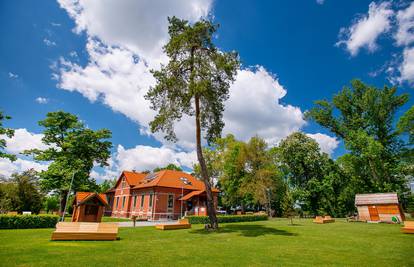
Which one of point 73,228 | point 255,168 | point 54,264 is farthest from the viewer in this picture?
point 255,168

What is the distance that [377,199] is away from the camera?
28156 mm

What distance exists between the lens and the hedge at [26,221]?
57.1ft

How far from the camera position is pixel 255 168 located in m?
43.2

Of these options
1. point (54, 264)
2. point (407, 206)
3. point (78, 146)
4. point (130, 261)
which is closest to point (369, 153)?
point (407, 206)

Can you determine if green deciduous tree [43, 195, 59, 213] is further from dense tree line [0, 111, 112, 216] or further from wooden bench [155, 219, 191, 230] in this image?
wooden bench [155, 219, 191, 230]

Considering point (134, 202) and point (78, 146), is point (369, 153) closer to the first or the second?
point (134, 202)

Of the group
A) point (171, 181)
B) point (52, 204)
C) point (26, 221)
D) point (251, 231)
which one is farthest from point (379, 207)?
point (52, 204)

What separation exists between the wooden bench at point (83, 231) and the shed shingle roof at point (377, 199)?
31.8 m

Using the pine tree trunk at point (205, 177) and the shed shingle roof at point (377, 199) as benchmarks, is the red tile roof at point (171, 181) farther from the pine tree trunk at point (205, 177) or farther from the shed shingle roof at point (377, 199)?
the shed shingle roof at point (377, 199)

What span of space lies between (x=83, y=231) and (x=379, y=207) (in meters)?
33.5

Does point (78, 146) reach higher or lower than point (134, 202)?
higher

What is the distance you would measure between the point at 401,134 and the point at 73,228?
1785 inches

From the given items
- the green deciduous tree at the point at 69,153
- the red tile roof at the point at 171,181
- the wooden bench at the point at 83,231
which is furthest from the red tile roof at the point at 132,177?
the wooden bench at the point at 83,231

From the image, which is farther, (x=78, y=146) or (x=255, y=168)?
(x=255, y=168)
